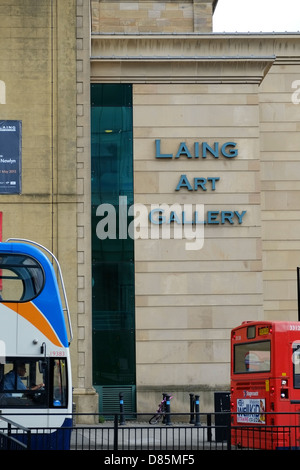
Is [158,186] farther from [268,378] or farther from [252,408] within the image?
[268,378]

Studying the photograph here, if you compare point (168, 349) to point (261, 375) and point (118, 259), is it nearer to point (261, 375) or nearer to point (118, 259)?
point (118, 259)

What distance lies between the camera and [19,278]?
17422mm

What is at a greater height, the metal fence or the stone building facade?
the stone building facade

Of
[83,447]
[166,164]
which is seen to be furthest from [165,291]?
[83,447]

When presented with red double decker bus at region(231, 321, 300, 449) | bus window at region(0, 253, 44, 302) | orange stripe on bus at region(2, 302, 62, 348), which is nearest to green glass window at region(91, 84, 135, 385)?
red double decker bus at region(231, 321, 300, 449)

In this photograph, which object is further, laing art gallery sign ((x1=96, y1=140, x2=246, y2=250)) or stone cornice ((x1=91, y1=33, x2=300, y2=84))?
stone cornice ((x1=91, y1=33, x2=300, y2=84))

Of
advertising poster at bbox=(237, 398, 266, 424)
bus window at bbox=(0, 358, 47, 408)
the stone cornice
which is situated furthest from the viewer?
the stone cornice

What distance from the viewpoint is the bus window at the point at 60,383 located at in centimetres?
1753

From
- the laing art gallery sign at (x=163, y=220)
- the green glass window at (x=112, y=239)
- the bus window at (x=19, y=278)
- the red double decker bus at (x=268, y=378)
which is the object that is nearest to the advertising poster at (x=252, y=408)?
the red double decker bus at (x=268, y=378)

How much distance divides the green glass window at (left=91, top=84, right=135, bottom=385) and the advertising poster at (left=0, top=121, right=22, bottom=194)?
2496 millimetres

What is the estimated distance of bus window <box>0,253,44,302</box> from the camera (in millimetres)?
17359

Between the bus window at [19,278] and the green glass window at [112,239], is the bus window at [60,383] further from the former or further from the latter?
the green glass window at [112,239]

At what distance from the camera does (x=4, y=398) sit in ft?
56.9

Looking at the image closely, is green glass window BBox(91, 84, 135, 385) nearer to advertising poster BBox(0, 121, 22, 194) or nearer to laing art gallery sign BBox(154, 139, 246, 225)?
laing art gallery sign BBox(154, 139, 246, 225)
